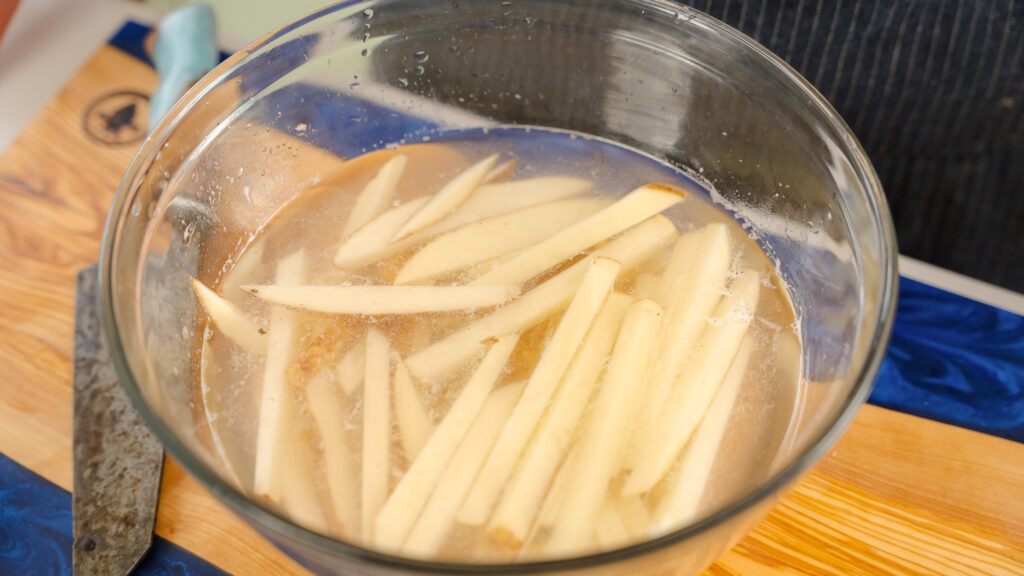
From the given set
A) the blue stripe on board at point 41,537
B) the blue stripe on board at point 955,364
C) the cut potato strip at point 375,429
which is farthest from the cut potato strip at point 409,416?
the blue stripe on board at point 955,364

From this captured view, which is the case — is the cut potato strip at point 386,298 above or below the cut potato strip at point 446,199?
below

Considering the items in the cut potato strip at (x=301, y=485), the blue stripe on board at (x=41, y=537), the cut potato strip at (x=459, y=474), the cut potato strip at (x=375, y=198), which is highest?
the cut potato strip at (x=375, y=198)

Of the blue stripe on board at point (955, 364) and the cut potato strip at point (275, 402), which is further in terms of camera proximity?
the blue stripe on board at point (955, 364)

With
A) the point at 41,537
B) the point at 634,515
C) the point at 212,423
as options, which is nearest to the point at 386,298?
the point at 212,423

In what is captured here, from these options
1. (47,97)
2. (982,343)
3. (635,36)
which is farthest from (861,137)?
(47,97)

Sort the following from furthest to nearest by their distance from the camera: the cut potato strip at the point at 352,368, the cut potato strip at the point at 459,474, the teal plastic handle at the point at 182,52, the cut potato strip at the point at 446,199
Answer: the teal plastic handle at the point at 182,52 → the cut potato strip at the point at 446,199 → the cut potato strip at the point at 352,368 → the cut potato strip at the point at 459,474

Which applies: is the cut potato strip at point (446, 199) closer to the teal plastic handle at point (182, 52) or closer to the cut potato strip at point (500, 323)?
the cut potato strip at point (500, 323)

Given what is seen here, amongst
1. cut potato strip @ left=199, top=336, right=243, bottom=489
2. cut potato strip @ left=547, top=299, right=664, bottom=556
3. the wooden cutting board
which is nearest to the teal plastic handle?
the wooden cutting board
